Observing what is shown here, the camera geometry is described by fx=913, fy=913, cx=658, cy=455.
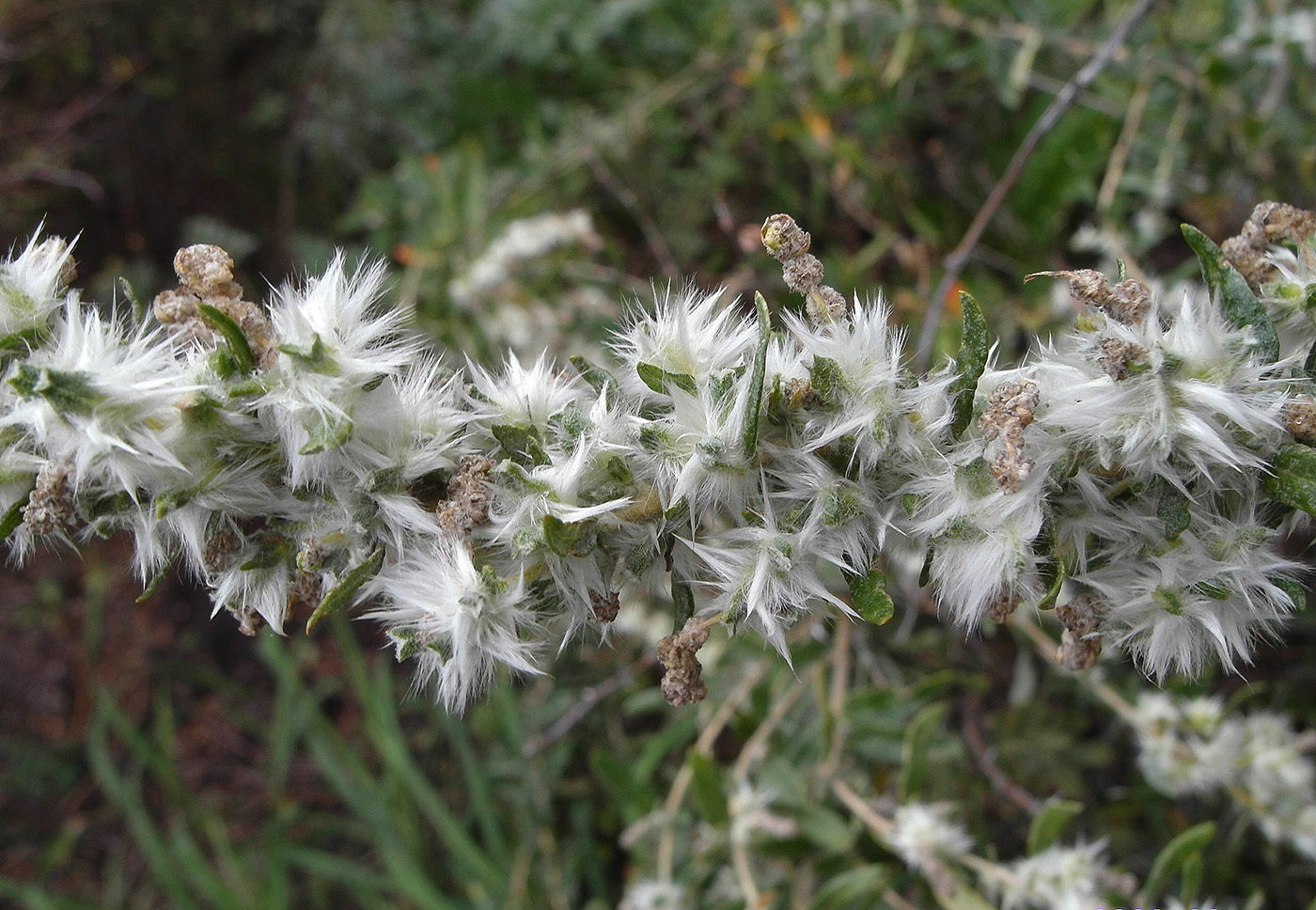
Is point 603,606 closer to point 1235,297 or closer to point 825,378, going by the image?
point 825,378

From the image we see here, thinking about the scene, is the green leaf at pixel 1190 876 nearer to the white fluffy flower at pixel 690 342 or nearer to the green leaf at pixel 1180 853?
the green leaf at pixel 1180 853

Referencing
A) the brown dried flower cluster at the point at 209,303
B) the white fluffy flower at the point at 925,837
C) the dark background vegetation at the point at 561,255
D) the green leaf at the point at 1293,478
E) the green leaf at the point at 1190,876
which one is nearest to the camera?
the green leaf at the point at 1293,478

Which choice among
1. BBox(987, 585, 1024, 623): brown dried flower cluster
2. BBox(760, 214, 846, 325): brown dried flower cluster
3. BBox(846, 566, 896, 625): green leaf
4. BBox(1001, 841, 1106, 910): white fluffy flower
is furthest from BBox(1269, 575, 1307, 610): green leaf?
BBox(1001, 841, 1106, 910): white fluffy flower

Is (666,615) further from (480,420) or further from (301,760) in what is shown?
(301,760)

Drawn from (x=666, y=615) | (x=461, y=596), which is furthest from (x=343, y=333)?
(x=666, y=615)

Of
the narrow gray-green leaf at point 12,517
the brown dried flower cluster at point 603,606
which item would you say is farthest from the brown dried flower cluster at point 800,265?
the narrow gray-green leaf at point 12,517

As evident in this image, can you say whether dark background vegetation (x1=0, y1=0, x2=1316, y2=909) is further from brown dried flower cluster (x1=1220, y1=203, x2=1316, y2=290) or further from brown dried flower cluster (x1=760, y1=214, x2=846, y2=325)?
brown dried flower cluster (x1=1220, y1=203, x2=1316, y2=290)

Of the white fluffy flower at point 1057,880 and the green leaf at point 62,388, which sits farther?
the white fluffy flower at point 1057,880

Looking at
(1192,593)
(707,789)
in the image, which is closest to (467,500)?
(1192,593)
